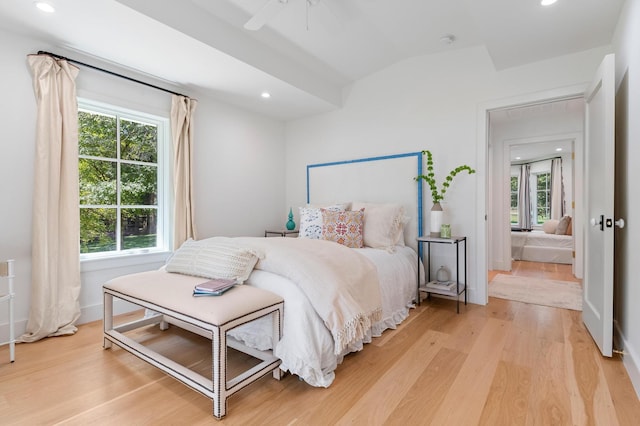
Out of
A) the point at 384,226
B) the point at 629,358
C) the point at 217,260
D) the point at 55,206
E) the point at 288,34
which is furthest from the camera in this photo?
the point at 384,226

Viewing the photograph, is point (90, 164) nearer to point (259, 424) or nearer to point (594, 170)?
point (259, 424)

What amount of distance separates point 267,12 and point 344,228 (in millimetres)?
1905

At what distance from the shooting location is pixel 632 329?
1901 mm

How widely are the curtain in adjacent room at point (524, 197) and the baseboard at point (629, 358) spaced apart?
685 centimetres

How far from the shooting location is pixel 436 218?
331 centimetres

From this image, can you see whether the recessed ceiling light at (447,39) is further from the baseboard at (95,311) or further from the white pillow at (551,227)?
the white pillow at (551,227)

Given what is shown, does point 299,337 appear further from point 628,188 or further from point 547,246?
point 547,246

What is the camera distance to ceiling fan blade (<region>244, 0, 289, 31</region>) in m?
2.00

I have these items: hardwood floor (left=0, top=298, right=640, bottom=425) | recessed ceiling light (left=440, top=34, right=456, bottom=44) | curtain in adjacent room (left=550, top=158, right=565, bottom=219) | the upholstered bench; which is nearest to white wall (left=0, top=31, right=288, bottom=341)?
hardwood floor (left=0, top=298, right=640, bottom=425)

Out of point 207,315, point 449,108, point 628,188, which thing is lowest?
point 207,315

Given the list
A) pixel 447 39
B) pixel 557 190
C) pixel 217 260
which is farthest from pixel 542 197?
pixel 217 260

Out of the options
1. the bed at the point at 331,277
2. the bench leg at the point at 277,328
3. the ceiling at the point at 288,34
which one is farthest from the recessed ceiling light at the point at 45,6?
the bench leg at the point at 277,328

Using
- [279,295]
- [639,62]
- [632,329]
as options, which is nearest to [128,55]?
[279,295]

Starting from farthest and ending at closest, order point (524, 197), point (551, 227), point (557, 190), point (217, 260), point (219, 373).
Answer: point (524, 197) → point (557, 190) → point (551, 227) → point (217, 260) → point (219, 373)
